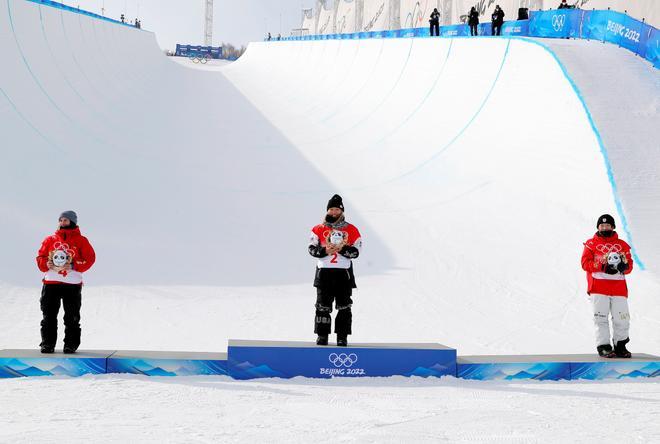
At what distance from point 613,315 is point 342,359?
7.35 ft

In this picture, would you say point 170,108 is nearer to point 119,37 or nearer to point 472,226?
point 472,226

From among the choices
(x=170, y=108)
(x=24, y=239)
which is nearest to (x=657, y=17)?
(x=170, y=108)

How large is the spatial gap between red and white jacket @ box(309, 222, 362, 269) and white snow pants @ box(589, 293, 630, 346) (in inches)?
79.2

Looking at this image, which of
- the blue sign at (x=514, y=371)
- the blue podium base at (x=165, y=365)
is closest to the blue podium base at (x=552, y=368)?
the blue sign at (x=514, y=371)

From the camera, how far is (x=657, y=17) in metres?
23.1

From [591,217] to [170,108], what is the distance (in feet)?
44.7

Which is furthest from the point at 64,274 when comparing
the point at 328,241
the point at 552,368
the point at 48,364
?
the point at 552,368

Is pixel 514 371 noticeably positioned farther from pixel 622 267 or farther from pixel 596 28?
pixel 596 28

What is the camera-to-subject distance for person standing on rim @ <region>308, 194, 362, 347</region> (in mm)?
5648

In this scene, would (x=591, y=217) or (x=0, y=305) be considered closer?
(x=0, y=305)

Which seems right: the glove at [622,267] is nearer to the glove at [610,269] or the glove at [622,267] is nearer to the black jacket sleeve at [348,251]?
the glove at [610,269]

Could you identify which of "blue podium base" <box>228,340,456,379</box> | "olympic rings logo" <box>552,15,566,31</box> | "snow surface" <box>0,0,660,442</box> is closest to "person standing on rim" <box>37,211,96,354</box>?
"snow surface" <box>0,0,660,442</box>

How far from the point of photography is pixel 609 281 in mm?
5945

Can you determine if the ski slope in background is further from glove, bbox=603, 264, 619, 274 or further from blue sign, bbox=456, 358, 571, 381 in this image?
glove, bbox=603, 264, 619, 274
